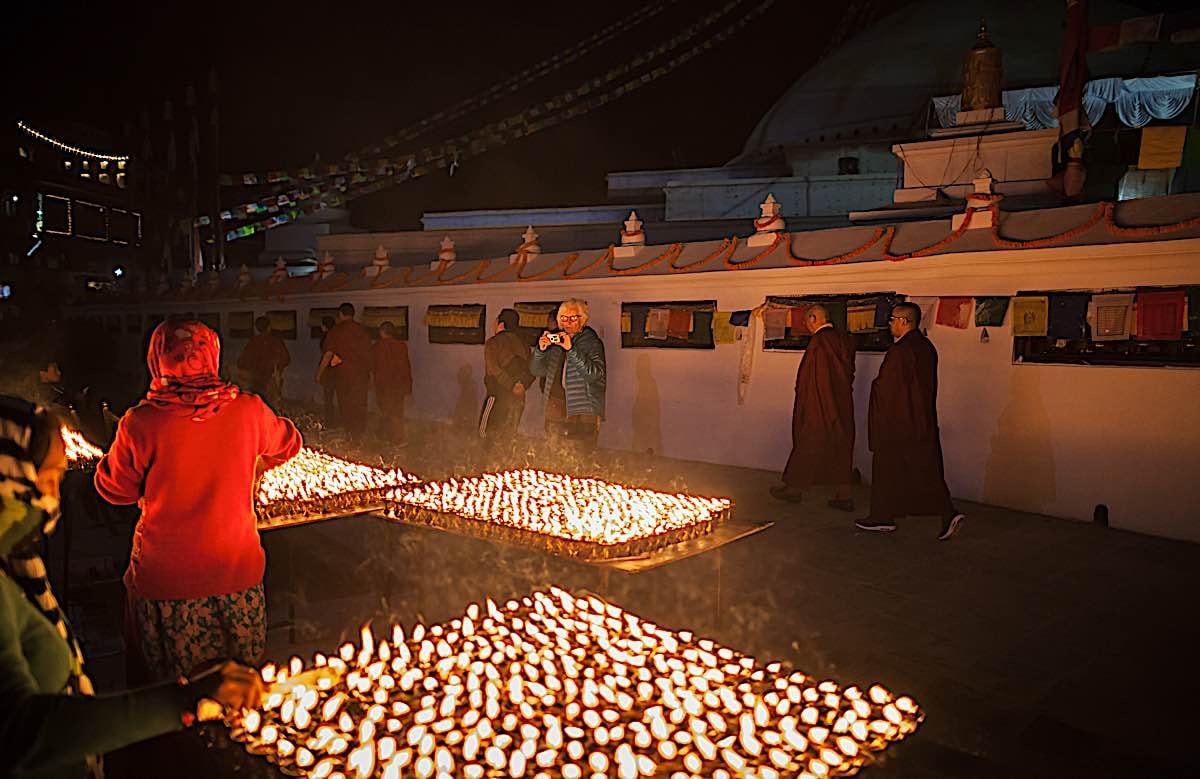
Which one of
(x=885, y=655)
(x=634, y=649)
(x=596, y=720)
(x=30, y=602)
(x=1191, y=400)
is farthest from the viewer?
(x=1191, y=400)

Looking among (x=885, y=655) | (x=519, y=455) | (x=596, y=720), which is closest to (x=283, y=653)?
(x=596, y=720)

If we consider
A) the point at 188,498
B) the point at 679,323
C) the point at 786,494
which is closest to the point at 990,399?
the point at 786,494

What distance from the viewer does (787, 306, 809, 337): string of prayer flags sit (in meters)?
9.40

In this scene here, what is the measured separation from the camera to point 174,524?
3.02 meters

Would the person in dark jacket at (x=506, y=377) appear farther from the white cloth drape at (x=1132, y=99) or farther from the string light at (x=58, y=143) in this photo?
the string light at (x=58, y=143)

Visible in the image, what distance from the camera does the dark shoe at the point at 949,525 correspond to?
696 centimetres

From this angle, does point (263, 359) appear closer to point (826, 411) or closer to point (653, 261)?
point (653, 261)

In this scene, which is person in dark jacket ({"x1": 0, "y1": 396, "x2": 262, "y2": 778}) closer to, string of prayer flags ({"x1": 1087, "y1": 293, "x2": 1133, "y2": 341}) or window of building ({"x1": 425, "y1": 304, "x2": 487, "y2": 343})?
string of prayer flags ({"x1": 1087, "y1": 293, "x2": 1133, "y2": 341})

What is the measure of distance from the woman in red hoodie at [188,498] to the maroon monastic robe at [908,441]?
5398 mm

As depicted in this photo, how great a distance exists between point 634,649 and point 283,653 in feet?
7.91

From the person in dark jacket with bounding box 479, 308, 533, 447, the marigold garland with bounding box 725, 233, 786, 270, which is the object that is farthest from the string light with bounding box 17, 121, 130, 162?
the marigold garland with bounding box 725, 233, 786, 270

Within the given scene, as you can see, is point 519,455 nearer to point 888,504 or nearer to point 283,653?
point 888,504

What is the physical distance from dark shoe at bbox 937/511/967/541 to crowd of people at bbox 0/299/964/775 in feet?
0.14

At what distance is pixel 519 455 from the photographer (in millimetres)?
10680
